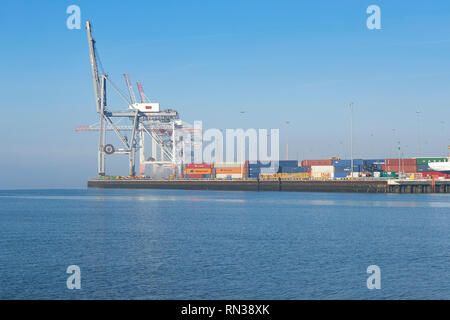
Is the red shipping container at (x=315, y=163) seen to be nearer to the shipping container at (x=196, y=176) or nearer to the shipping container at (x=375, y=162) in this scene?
the shipping container at (x=375, y=162)

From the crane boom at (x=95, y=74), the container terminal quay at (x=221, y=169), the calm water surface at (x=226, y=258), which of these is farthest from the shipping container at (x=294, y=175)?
the calm water surface at (x=226, y=258)

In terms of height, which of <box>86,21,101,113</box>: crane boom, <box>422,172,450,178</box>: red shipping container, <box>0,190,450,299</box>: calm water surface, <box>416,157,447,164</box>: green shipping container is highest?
<box>86,21,101,113</box>: crane boom

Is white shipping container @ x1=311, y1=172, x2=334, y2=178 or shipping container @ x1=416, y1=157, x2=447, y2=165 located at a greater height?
shipping container @ x1=416, y1=157, x2=447, y2=165

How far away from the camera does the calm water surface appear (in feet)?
66.4

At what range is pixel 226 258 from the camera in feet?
88.5

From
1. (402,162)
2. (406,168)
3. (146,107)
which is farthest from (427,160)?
(146,107)

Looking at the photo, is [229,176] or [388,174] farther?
[229,176]

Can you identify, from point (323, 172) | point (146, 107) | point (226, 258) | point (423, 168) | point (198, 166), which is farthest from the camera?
point (198, 166)

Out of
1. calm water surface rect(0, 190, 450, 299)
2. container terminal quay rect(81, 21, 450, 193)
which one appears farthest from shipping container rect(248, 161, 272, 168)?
calm water surface rect(0, 190, 450, 299)

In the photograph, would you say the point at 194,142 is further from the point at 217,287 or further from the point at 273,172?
the point at 217,287

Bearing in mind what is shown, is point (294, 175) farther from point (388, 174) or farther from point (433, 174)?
point (433, 174)

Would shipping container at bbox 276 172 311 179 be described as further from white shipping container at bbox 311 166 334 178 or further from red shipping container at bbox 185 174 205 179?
red shipping container at bbox 185 174 205 179

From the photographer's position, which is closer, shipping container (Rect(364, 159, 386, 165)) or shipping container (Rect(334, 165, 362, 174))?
shipping container (Rect(334, 165, 362, 174))

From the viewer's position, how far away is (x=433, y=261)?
2617 centimetres
